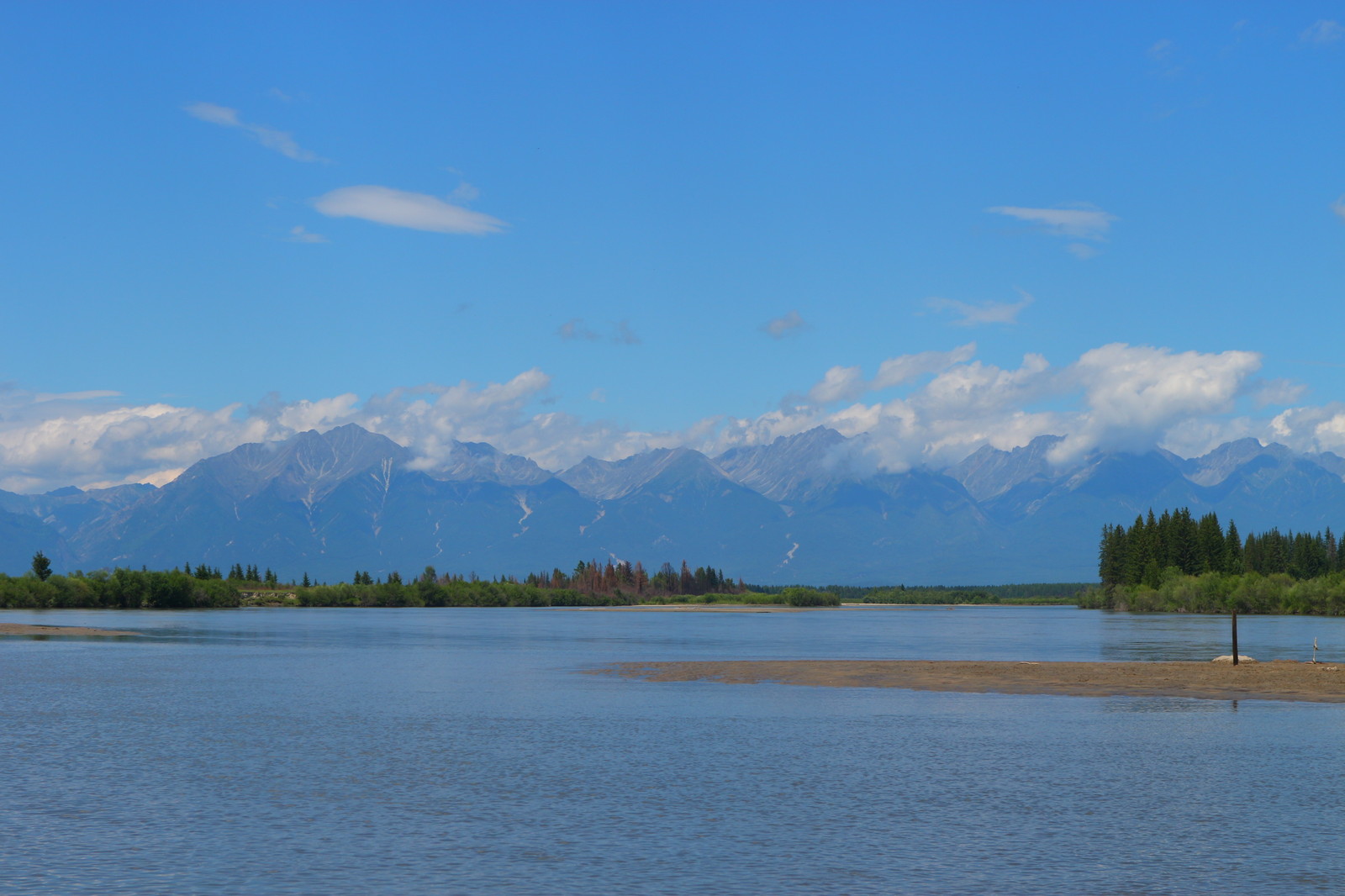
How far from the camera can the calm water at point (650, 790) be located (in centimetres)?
2770

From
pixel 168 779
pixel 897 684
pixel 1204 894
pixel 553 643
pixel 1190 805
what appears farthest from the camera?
pixel 553 643

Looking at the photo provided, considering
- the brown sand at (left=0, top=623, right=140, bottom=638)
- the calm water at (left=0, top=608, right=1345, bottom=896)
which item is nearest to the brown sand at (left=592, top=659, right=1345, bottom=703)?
the calm water at (left=0, top=608, right=1345, bottom=896)

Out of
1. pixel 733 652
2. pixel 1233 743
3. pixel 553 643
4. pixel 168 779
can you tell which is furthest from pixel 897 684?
pixel 553 643

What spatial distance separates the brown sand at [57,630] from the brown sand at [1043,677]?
73283mm

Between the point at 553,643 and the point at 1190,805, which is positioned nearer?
the point at 1190,805

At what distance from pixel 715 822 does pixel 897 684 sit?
136 ft

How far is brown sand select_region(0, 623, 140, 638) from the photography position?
132375 millimetres

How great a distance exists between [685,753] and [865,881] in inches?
712

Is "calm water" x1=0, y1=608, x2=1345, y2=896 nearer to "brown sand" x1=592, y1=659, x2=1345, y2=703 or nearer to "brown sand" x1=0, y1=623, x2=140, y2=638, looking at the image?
"brown sand" x1=592, y1=659, x2=1345, y2=703

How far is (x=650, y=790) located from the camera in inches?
1486

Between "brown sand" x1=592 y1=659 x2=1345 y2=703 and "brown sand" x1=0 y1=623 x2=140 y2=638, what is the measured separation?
73.3 meters

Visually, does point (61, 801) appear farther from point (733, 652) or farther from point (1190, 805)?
point (733, 652)

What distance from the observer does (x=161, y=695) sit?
6550 centimetres

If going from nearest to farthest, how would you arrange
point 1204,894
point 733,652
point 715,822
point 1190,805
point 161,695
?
point 1204,894, point 715,822, point 1190,805, point 161,695, point 733,652
